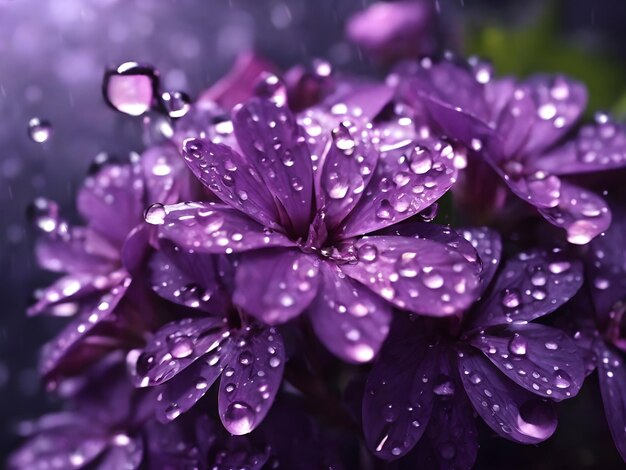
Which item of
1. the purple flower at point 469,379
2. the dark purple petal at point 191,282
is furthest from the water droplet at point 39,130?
the purple flower at point 469,379

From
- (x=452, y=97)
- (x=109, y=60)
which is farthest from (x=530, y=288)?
(x=109, y=60)

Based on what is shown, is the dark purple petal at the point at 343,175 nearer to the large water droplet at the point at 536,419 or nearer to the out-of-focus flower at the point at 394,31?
the large water droplet at the point at 536,419

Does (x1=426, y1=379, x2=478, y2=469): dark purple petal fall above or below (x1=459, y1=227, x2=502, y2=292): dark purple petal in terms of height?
below

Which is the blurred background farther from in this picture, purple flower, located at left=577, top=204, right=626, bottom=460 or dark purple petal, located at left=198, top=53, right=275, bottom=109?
purple flower, located at left=577, top=204, right=626, bottom=460

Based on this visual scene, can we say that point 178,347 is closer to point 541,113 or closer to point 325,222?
point 325,222

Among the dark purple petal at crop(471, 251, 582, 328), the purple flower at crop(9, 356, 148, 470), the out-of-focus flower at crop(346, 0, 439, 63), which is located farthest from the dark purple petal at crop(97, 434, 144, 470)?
the out-of-focus flower at crop(346, 0, 439, 63)

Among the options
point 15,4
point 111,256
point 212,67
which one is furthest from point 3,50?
point 111,256
